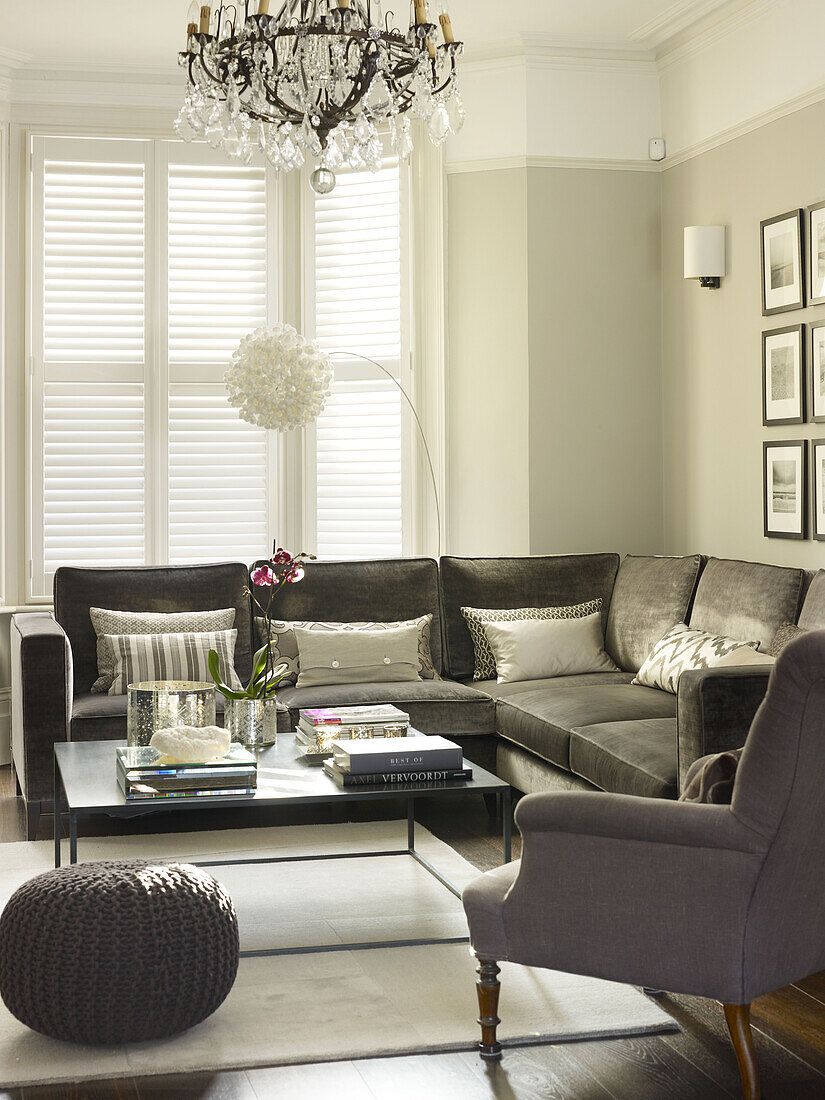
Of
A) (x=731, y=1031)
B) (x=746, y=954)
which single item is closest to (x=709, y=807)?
(x=746, y=954)

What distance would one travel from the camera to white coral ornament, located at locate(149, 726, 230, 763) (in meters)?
2.96

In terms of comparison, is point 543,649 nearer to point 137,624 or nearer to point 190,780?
point 137,624

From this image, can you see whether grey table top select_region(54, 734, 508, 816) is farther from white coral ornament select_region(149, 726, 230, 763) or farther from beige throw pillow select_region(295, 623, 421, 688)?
beige throw pillow select_region(295, 623, 421, 688)

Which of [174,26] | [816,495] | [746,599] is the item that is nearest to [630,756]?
[746,599]

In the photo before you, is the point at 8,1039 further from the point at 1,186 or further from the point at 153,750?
the point at 1,186

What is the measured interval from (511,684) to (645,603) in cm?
62

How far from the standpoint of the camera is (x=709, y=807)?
7.30 ft

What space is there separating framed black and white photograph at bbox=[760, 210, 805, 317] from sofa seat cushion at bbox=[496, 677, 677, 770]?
153 cm

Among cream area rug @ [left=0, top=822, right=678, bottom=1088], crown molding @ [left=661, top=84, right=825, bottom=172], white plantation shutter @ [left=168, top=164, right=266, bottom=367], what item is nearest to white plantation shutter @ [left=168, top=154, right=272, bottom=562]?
white plantation shutter @ [left=168, top=164, right=266, bottom=367]

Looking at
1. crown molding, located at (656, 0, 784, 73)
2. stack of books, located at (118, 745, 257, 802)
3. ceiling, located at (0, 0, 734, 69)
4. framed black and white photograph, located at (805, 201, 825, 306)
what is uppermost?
ceiling, located at (0, 0, 734, 69)

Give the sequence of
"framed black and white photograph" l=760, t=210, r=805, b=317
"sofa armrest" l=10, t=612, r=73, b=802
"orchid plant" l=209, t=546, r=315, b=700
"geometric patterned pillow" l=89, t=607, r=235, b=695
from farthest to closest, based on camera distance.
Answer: "geometric patterned pillow" l=89, t=607, r=235, b=695
"framed black and white photograph" l=760, t=210, r=805, b=317
"sofa armrest" l=10, t=612, r=73, b=802
"orchid plant" l=209, t=546, r=315, b=700

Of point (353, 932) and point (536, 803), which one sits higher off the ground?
point (536, 803)

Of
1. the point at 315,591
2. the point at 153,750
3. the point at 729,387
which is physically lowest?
the point at 153,750

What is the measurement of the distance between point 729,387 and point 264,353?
1889 mm
